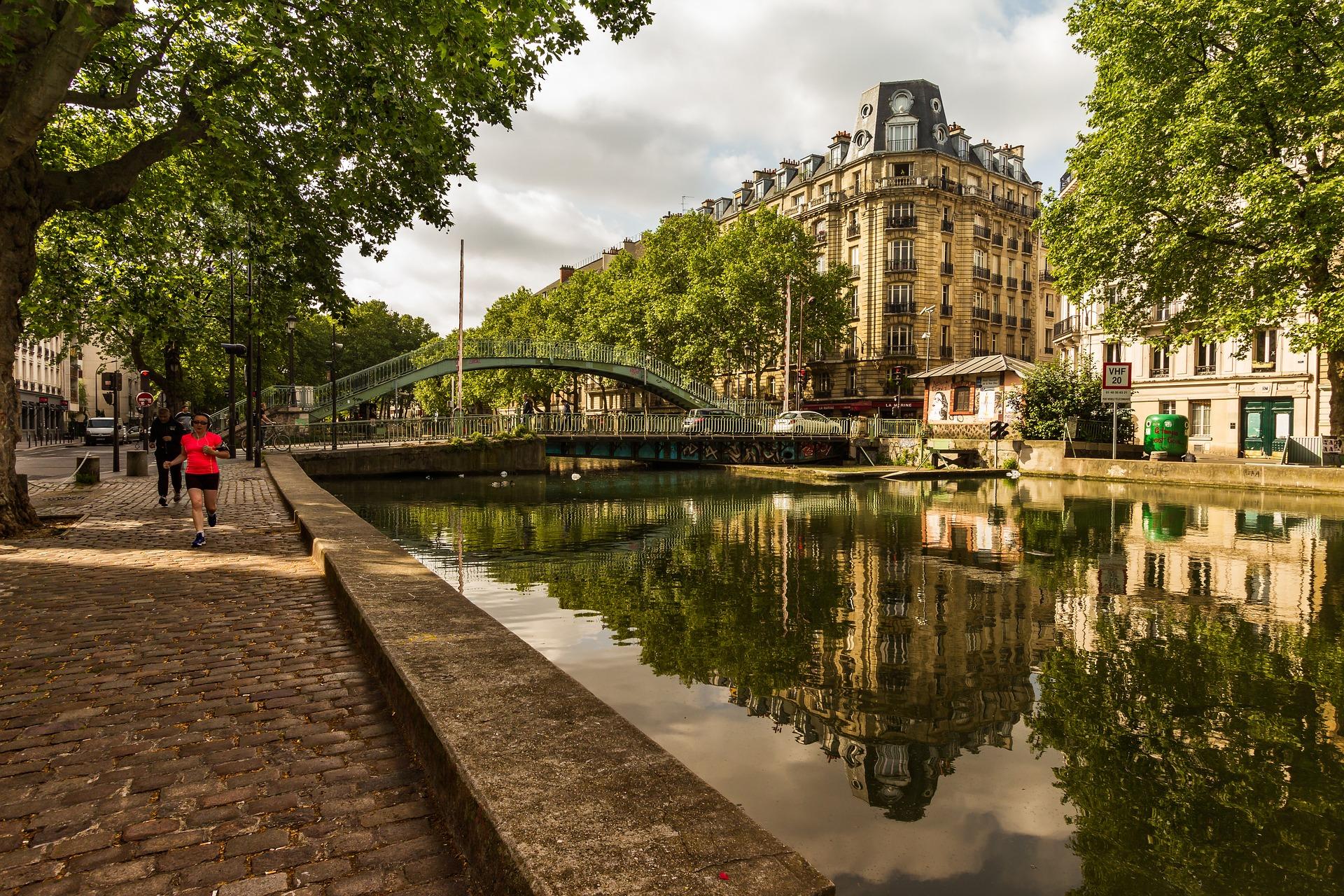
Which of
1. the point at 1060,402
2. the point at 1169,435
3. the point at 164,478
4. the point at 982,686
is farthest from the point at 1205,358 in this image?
the point at 164,478

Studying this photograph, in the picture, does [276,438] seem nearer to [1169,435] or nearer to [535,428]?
[535,428]

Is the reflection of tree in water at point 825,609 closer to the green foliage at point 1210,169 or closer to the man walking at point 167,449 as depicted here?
the man walking at point 167,449

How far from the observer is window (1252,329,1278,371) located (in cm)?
3441

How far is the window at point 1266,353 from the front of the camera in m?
34.4

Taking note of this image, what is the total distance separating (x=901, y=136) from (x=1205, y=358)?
2776cm

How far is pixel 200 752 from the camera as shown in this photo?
11.5 ft

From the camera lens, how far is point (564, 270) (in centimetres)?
8912

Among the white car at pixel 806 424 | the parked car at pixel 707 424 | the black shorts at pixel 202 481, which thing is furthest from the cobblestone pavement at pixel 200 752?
the white car at pixel 806 424

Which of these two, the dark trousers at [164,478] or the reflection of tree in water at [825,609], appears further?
the dark trousers at [164,478]

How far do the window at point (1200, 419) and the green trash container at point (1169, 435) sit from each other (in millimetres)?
7705

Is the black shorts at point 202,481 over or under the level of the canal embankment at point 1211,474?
over

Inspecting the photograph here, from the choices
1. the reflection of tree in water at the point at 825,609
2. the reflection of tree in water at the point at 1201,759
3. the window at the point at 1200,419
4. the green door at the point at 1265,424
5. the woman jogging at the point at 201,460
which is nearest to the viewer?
the reflection of tree in water at the point at 1201,759

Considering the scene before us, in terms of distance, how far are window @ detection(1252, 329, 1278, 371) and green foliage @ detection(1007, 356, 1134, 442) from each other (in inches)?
289

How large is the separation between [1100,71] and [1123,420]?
13.6 meters
